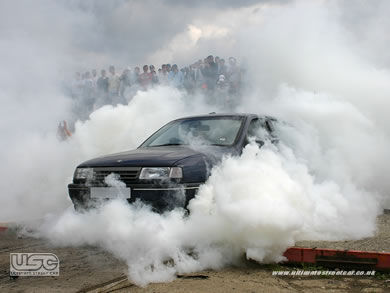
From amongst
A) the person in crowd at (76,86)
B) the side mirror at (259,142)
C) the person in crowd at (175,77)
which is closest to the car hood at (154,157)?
the side mirror at (259,142)

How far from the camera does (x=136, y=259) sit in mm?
4227

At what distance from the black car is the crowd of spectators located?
370 centimetres

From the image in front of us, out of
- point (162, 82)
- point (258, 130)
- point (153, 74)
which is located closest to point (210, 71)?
point (162, 82)

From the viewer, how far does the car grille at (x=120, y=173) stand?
4949 millimetres

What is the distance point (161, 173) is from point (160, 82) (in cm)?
635

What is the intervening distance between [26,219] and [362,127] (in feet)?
16.6

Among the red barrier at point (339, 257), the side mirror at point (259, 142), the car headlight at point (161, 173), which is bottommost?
the red barrier at point (339, 257)

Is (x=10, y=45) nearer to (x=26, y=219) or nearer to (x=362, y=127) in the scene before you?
(x=26, y=219)

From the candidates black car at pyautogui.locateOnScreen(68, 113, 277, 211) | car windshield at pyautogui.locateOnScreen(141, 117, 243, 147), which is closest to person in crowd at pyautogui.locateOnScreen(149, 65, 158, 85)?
car windshield at pyautogui.locateOnScreen(141, 117, 243, 147)

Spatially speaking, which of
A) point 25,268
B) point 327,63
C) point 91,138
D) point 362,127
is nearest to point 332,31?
point 327,63

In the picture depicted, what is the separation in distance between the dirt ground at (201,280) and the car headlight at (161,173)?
35.3 inches

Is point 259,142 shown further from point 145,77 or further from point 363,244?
point 145,77

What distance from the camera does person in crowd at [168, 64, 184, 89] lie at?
10.7m

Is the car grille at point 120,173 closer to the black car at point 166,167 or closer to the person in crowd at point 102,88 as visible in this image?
the black car at point 166,167
